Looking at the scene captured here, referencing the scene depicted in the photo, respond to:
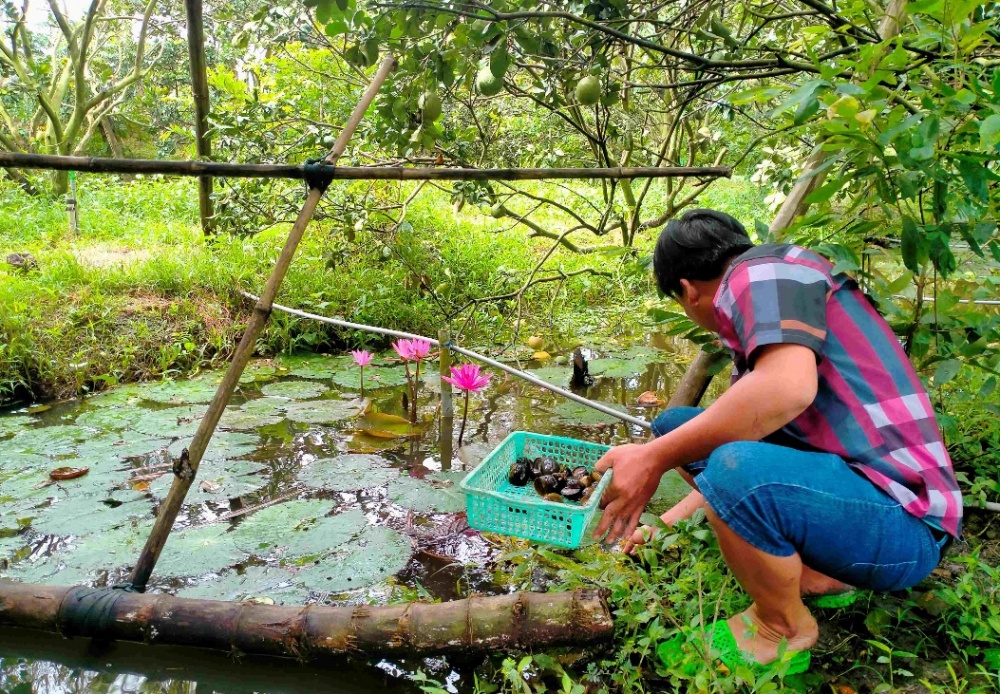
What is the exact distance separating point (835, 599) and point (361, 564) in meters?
1.43

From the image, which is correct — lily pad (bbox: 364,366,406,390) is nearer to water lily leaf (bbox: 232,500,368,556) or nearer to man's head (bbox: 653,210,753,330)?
water lily leaf (bbox: 232,500,368,556)

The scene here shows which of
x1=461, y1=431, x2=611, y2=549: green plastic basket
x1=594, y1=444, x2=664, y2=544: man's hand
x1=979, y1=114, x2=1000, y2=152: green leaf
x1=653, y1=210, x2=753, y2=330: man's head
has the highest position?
x1=979, y1=114, x2=1000, y2=152: green leaf

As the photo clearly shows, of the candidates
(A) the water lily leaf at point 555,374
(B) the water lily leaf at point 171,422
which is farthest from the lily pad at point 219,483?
(A) the water lily leaf at point 555,374

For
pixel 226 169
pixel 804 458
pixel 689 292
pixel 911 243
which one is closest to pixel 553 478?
pixel 689 292

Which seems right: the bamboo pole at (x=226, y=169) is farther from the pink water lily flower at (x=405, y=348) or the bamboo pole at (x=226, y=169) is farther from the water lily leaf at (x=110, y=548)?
the pink water lily flower at (x=405, y=348)

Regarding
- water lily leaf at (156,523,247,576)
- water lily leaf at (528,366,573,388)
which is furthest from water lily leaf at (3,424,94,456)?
water lily leaf at (528,366,573,388)

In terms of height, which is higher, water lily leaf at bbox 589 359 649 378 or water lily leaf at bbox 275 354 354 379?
water lily leaf at bbox 589 359 649 378

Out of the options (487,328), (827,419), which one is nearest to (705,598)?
(827,419)

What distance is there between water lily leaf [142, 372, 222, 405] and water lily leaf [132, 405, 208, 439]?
86mm

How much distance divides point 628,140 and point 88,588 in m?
3.43

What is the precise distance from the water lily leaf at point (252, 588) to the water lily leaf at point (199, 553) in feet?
0.25

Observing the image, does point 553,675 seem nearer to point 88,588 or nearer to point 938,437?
point 938,437

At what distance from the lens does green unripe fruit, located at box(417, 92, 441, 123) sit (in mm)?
2508

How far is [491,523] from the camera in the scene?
2162 mm
